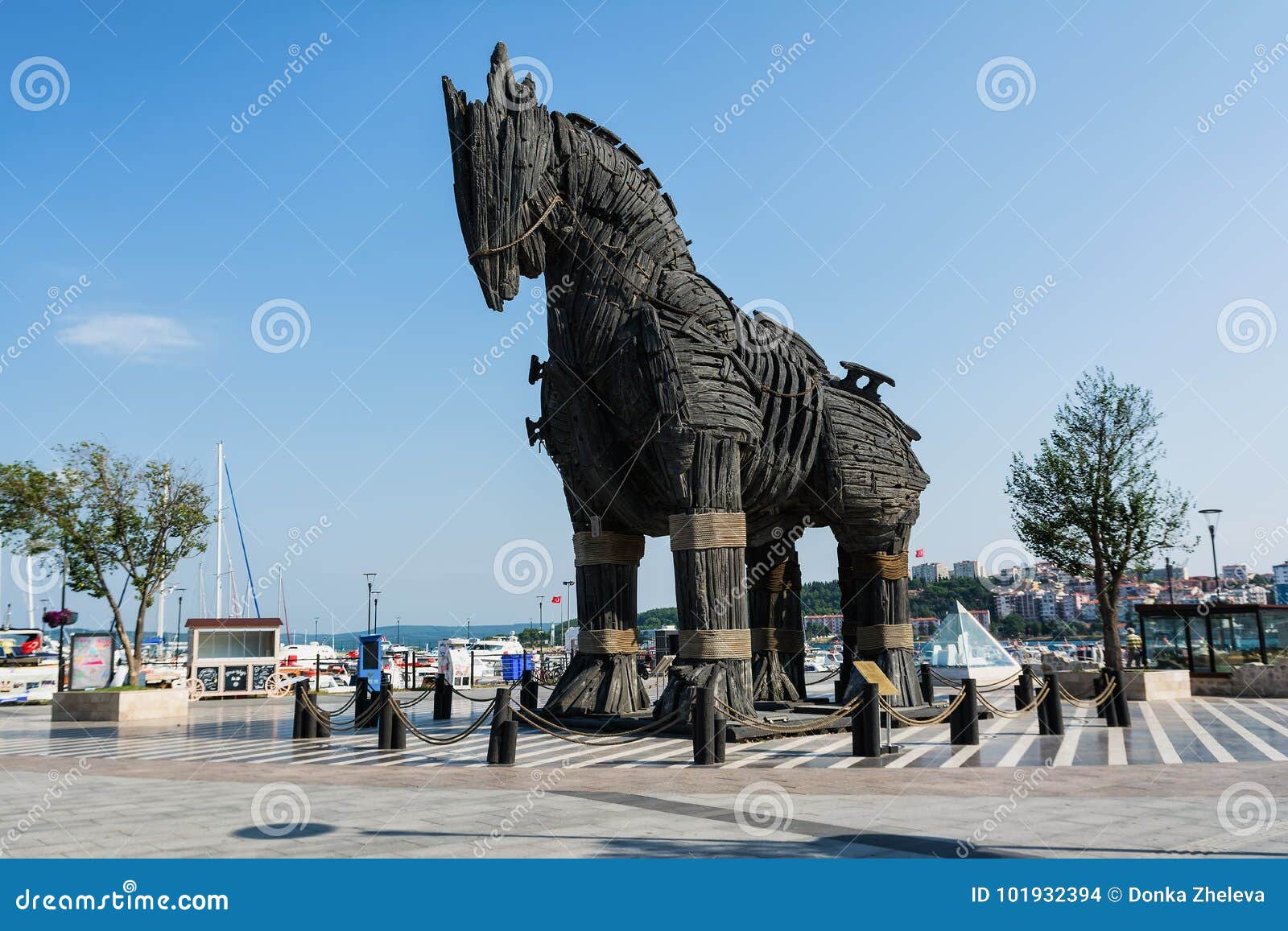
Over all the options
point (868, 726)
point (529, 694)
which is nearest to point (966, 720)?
point (868, 726)

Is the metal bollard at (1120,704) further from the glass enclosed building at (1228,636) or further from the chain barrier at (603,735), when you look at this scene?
the glass enclosed building at (1228,636)

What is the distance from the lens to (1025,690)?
12.9 m

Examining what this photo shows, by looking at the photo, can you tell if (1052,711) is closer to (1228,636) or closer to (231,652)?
(1228,636)

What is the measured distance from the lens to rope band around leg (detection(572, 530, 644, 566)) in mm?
11469

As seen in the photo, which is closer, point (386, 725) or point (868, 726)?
point (868, 726)

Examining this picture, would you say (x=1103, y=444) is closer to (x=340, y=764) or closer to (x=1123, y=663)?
(x=1123, y=663)

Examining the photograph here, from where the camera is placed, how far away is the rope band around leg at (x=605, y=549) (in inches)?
452

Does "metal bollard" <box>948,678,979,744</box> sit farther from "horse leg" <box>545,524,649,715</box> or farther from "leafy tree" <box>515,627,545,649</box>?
"leafy tree" <box>515,627,545,649</box>

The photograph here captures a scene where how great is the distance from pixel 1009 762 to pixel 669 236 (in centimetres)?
645

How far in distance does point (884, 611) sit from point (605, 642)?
13.2 ft

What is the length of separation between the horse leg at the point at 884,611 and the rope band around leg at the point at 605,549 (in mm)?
3071

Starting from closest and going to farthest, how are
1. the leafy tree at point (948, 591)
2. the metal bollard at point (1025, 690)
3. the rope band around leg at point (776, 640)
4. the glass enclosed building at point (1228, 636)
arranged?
the metal bollard at point (1025, 690) → the rope band around leg at point (776, 640) → the glass enclosed building at point (1228, 636) → the leafy tree at point (948, 591)

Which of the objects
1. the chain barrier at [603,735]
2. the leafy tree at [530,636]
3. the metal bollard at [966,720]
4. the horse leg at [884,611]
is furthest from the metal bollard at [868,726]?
the leafy tree at [530,636]

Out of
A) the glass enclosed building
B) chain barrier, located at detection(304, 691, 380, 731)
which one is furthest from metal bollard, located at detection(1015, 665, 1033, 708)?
the glass enclosed building
